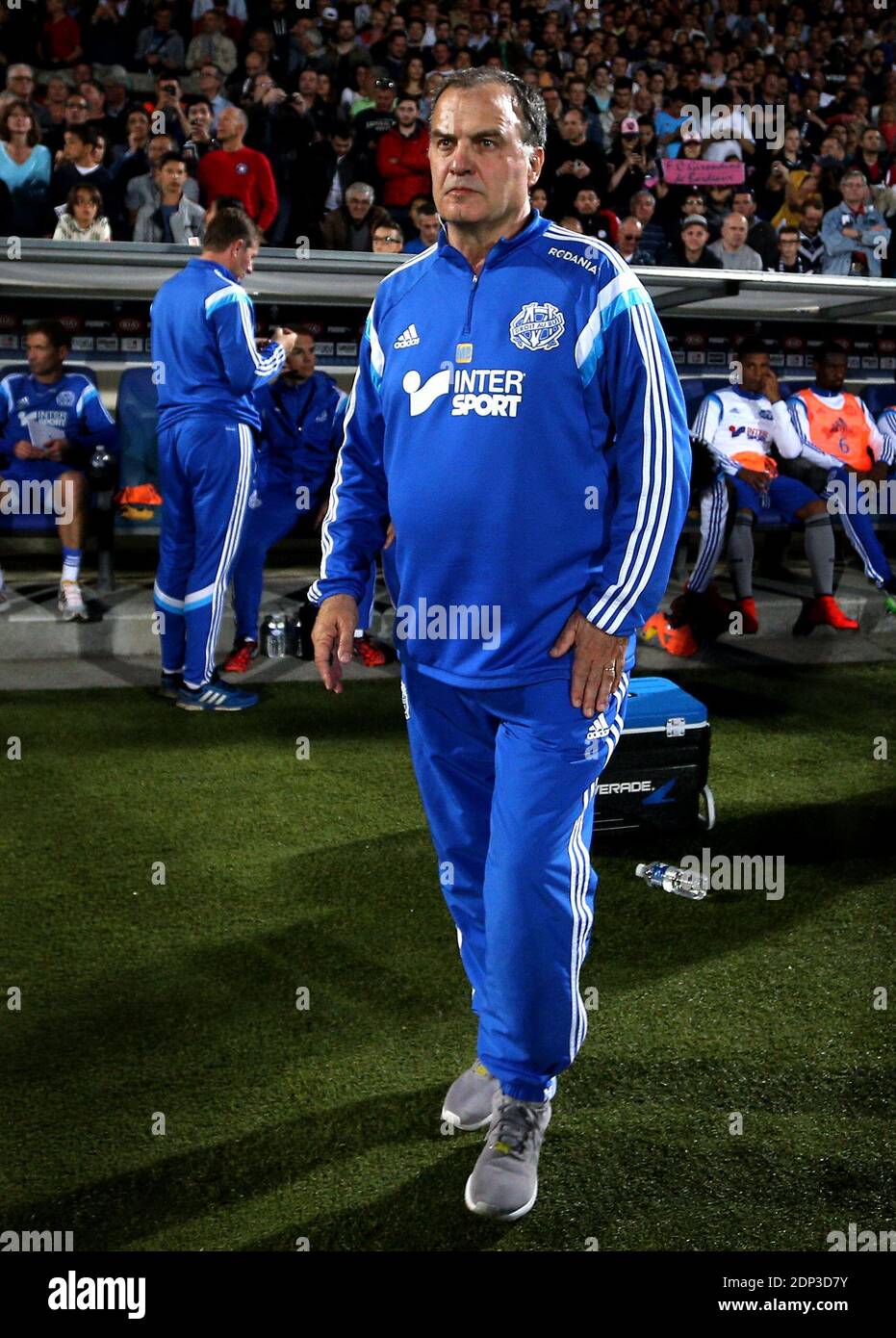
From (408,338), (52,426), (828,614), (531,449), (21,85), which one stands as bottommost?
(828,614)

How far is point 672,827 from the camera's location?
14.5 feet

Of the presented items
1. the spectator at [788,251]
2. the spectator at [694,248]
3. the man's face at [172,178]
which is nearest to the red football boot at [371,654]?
the man's face at [172,178]

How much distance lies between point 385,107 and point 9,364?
3909mm

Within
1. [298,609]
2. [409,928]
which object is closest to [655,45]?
Answer: [298,609]

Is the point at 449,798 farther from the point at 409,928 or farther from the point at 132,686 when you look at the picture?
the point at 132,686

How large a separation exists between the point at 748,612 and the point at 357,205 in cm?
387

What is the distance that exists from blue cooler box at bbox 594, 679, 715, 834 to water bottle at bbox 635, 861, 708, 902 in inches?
9.7

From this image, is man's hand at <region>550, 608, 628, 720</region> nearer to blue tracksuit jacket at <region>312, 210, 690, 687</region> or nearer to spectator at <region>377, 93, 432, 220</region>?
blue tracksuit jacket at <region>312, 210, 690, 687</region>

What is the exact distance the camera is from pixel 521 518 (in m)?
2.32

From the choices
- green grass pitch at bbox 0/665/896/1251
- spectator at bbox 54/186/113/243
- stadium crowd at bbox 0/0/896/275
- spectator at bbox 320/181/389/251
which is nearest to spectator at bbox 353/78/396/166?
stadium crowd at bbox 0/0/896/275

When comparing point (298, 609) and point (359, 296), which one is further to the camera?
point (359, 296)

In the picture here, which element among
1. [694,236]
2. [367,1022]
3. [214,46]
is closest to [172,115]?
[214,46]

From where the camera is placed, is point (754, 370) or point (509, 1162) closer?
point (509, 1162)

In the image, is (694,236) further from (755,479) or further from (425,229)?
(755,479)
